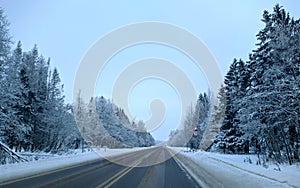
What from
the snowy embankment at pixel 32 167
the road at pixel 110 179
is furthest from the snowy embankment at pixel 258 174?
the snowy embankment at pixel 32 167

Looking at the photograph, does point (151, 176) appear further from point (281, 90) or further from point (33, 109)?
point (33, 109)

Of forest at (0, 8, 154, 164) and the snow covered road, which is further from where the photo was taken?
forest at (0, 8, 154, 164)

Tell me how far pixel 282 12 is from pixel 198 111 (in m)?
55.9

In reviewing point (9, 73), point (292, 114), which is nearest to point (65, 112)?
point (9, 73)

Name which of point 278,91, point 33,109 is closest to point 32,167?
point 278,91

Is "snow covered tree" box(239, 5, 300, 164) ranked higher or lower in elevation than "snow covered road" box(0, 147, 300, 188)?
higher

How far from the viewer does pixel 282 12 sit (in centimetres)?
2522

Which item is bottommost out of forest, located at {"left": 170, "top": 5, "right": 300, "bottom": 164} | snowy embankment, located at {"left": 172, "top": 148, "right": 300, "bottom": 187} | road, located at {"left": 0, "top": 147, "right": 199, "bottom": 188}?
road, located at {"left": 0, "top": 147, "right": 199, "bottom": 188}

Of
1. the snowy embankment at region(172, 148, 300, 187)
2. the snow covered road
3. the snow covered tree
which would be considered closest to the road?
the snow covered road

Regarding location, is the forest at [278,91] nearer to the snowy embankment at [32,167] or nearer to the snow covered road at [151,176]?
the snow covered road at [151,176]

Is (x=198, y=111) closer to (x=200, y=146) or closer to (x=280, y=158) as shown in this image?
(x=200, y=146)

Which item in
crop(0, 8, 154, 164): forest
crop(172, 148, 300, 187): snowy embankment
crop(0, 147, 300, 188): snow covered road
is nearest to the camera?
crop(172, 148, 300, 187): snowy embankment

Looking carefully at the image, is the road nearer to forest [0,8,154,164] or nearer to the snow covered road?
the snow covered road

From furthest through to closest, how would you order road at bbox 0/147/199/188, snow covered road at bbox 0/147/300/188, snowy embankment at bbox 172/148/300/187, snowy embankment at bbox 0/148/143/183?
snowy embankment at bbox 0/148/143/183 < road at bbox 0/147/199/188 < snow covered road at bbox 0/147/300/188 < snowy embankment at bbox 172/148/300/187
